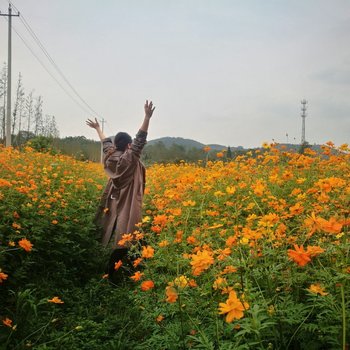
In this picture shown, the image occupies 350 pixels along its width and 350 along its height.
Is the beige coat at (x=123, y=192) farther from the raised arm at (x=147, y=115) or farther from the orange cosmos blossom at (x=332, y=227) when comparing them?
the orange cosmos blossom at (x=332, y=227)

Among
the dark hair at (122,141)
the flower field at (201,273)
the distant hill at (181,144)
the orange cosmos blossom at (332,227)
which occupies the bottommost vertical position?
the flower field at (201,273)

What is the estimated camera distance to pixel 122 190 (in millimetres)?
3877

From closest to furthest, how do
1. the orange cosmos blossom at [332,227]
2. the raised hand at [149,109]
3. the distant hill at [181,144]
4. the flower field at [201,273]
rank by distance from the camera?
the orange cosmos blossom at [332,227] < the flower field at [201,273] < the raised hand at [149,109] < the distant hill at [181,144]

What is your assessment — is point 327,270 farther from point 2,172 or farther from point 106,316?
point 2,172

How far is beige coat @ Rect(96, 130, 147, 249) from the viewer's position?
369 cm

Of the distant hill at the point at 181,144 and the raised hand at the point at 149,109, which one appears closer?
the raised hand at the point at 149,109

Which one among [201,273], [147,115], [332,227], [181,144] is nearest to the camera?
[332,227]

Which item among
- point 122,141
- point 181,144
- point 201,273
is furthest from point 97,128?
point 181,144

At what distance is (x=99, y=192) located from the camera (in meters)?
6.20

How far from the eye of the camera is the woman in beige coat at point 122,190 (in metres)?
3.63

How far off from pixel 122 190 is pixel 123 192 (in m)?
0.03

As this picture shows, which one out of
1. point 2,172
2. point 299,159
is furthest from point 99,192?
point 299,159

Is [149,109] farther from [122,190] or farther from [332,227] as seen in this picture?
[332,227]

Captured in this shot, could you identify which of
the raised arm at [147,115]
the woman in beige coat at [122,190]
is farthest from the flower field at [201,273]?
the raised arm at [147,115]
